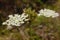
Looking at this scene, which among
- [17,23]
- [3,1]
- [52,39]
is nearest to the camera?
[17,23]

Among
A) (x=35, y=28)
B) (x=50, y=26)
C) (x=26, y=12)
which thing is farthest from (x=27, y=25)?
(x=26, y=12)

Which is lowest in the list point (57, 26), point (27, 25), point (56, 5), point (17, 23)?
point (17, 23)

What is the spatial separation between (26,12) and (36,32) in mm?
450

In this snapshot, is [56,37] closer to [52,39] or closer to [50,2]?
[52,39]

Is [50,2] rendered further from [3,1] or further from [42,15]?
[42,15]

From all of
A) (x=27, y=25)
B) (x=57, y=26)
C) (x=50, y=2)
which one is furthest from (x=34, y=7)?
(x=57, y=26)

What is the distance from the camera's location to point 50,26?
285cm

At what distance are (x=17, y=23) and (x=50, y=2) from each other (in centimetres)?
158

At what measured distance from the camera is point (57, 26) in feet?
8.91

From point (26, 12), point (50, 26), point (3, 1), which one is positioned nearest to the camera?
point (26, 12)

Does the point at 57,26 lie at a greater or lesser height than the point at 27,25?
lesser

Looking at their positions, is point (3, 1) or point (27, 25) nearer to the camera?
point (27, 25)

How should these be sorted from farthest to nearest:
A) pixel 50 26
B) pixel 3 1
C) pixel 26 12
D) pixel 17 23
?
pixel 3 1, pixel 50 26, pixel 26 12, pixel 17 23

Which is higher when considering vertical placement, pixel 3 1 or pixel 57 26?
pixel 3 1
